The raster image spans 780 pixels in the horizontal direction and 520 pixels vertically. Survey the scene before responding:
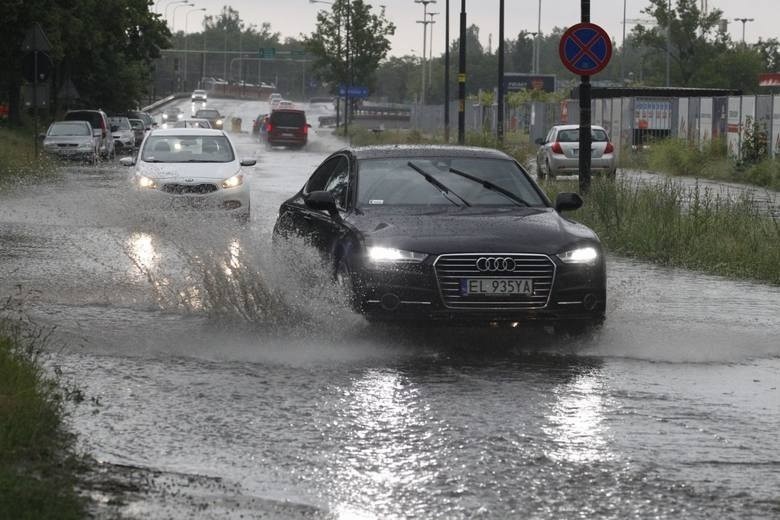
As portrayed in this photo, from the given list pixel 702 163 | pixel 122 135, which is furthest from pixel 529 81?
pixel 702 163

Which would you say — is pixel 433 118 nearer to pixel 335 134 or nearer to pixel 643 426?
pixel 335 134

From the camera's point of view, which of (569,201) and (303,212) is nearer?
(569,201)

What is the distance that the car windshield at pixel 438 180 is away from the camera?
1208cm

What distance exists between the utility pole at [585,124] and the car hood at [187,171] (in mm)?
4886

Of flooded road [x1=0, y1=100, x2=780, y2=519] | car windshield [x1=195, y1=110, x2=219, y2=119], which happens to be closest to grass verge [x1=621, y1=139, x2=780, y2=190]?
flooded road [x1=0, y1=100, x2=780, y2=519]

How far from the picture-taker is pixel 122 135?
66.8 metres

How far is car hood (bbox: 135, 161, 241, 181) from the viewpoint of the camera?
22.3 metres

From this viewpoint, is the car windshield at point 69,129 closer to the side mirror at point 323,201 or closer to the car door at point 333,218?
the car door at point 333,218

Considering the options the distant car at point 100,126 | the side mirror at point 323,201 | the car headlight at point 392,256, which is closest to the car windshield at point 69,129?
the distant car at point 100,126

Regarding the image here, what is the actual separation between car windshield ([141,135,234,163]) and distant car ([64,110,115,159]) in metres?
31.9

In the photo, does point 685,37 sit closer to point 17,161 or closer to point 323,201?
point 17,161

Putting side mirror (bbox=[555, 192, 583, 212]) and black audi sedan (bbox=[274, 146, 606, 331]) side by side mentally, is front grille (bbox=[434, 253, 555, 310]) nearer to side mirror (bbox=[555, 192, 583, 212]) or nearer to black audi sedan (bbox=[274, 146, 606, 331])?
black audi sedan (bbox=[274, 146, 606, 331])

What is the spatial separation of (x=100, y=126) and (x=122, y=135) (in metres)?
8.75

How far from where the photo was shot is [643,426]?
8102mm
